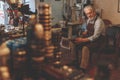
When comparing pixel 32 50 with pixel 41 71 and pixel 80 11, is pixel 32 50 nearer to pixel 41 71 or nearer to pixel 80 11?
pixel 41 71

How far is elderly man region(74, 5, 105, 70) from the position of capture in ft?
11.7

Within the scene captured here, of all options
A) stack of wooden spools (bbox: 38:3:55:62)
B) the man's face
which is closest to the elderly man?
the man's face

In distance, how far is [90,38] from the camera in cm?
358

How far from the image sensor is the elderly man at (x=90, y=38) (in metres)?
3.56

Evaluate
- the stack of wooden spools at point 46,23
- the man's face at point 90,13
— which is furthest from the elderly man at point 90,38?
the stack of wooden spools at point 46,23

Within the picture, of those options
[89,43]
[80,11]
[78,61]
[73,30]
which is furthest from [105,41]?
[80,11]

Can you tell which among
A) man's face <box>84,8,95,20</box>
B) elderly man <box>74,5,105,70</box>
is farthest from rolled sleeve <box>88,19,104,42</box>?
man's face <box>84,8,95,20</box>

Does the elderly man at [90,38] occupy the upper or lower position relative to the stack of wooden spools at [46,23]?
lower

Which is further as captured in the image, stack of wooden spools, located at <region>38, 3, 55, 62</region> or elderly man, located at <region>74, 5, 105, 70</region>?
elderly man, located at <region>74, 5, 105, 70</region>

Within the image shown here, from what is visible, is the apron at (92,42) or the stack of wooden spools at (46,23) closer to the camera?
the stack of wooden spools at (46,23)

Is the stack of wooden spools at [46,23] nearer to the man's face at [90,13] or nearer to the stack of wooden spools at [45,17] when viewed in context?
the stack of wooden spools at [45,17]

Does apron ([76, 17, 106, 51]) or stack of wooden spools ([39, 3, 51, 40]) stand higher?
stack of wooden spools ([39, 3, 51, 40])

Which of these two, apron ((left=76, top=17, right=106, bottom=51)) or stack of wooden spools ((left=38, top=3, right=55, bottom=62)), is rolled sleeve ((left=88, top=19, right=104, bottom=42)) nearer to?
apron ((left=76, top=17, right=106, bottom=51))

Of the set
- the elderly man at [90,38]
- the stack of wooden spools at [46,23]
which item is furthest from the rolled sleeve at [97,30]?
the stack of wooden spools at [46,23]
